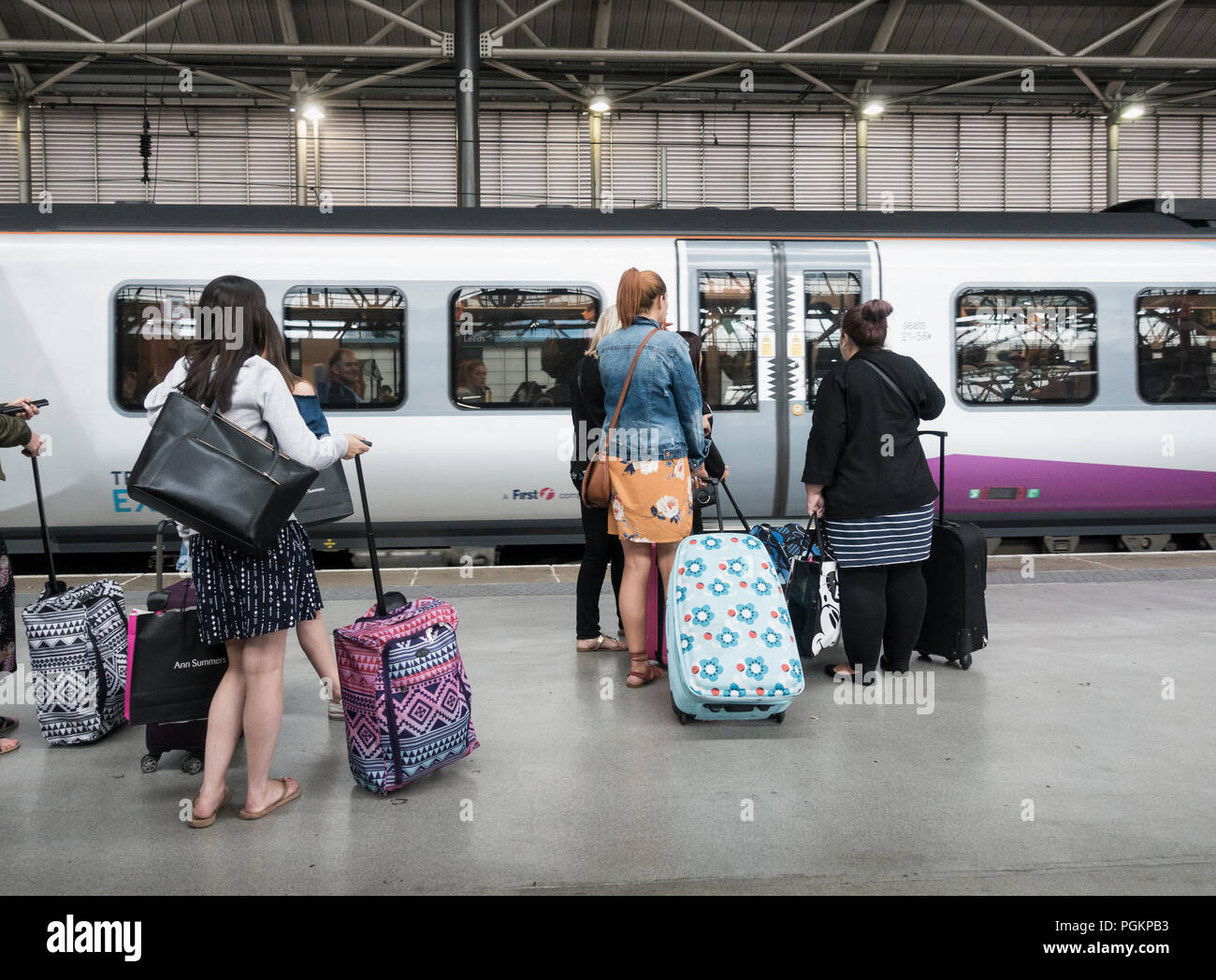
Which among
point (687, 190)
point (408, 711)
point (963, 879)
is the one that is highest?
point (687, 190)

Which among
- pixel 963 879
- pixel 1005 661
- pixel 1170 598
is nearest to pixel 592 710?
pixel 963 879

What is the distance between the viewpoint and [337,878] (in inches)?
106

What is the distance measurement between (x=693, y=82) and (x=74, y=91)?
11122 mm

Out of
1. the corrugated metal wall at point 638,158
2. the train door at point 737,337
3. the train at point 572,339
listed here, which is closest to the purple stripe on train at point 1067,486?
the train at point 572,339

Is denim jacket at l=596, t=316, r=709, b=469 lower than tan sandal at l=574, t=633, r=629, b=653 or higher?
higher

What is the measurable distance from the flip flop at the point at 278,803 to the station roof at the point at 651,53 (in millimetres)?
12671

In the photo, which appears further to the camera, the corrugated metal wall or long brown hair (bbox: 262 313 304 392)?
the corrugated metal wall

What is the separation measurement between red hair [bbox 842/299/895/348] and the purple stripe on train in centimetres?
367

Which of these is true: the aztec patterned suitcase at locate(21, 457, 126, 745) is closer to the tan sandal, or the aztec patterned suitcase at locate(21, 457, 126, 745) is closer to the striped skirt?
the tan sandal

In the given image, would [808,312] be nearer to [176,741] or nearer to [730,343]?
[730,343]

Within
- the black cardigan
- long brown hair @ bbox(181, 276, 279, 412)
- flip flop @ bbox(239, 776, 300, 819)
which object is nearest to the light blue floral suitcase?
the black cardigan

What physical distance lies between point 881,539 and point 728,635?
3.24ft

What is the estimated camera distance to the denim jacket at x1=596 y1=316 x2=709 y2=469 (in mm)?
4230

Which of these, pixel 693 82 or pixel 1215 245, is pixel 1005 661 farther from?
pixel 693 82
